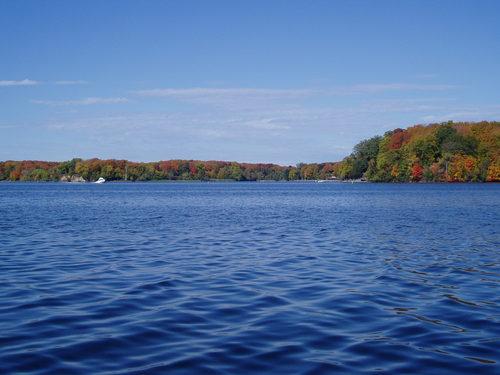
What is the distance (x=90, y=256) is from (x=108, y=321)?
10218 mm

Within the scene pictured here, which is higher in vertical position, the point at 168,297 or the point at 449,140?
the point at 449,140

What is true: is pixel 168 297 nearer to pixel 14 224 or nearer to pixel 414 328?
pixel 414 328

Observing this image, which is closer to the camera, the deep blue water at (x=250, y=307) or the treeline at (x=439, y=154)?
the deep blue water at (x=250, y=307)

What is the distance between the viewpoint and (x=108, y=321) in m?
10.8

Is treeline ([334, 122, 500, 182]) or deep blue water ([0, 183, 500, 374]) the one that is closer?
deep blue water ([0, 183, 500, 374])

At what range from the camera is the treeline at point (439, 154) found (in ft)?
493

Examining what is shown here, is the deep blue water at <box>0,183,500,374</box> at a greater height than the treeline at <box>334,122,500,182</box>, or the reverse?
the treeline at <box>334,122,500,182</box>

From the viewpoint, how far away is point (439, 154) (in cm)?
16088

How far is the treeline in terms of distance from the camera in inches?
5915

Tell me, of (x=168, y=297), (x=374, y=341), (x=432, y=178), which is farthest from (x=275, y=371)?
(x=432, y=178)

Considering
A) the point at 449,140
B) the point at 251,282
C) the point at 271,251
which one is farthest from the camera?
the point at 449,140

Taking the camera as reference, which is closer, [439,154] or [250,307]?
[250,307]

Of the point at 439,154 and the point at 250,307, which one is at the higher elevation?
the point at 439,154

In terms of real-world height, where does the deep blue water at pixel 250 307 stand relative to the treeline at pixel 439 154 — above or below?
below
